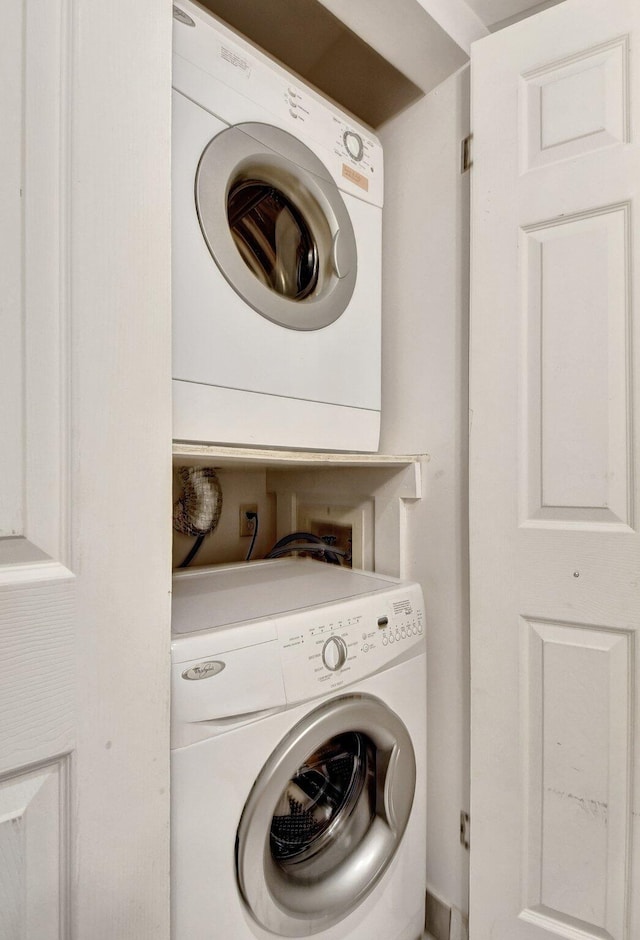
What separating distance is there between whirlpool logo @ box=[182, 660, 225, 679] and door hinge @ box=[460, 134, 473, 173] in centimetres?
120

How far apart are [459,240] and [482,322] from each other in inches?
10.1

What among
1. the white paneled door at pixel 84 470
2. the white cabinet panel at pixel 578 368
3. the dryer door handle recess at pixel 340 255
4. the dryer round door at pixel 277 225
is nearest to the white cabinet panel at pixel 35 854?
the white paneled door at pixel 84 470

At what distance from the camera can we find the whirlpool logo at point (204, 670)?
2.41ft

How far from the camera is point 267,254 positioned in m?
1.07

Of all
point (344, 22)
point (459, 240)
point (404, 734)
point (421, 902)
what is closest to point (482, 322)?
point (459, 240)

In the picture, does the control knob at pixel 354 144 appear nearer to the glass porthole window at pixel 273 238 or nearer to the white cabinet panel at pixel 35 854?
the glass porthole window at pixel 273 238

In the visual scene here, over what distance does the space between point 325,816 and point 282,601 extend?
1.65ft

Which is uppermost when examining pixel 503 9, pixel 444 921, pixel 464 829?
pixel 503 9

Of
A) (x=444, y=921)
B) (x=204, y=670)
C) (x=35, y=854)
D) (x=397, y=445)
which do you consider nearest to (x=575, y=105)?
(x=397, y=445)

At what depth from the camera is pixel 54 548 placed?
577 millimetres

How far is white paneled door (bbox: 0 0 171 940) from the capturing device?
1.78 ft

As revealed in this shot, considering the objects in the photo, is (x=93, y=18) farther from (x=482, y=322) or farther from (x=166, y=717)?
(x=166, y=717)

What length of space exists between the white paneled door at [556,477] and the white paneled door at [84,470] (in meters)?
0.70

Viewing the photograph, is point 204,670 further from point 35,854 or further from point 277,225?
point 277,225
